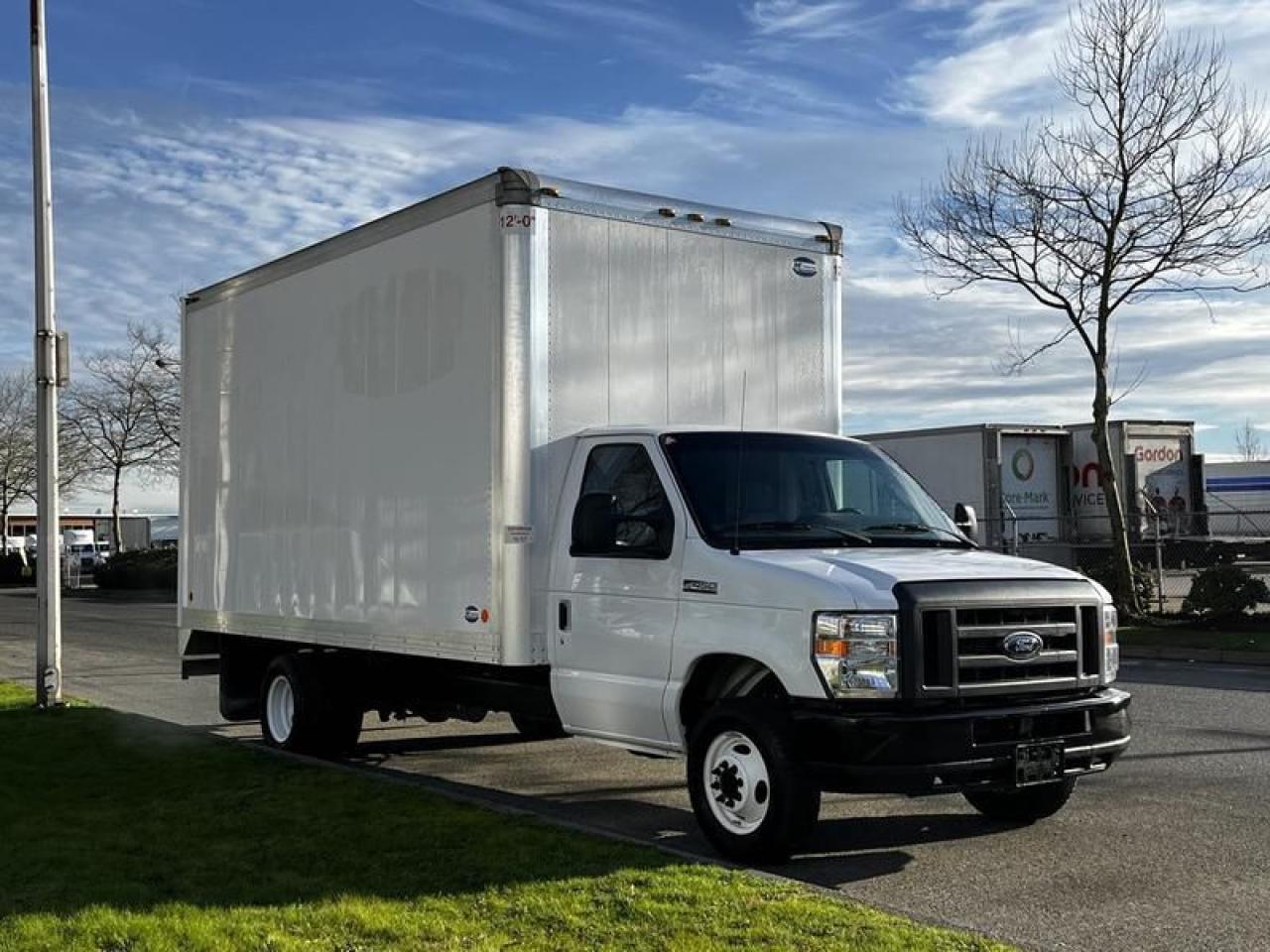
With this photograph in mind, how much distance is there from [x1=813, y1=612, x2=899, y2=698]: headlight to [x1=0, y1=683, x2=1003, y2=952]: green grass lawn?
975mm

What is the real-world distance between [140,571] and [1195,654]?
3506 centimetres

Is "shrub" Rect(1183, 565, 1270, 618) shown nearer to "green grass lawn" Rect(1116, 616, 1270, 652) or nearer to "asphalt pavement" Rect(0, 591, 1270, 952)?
"green grass lawn" Rect(1116, 616, 1270, 652)

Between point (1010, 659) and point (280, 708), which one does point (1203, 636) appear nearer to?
point (280, 708)

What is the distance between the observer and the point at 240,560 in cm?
1109

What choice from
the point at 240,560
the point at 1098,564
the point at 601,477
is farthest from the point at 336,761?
the point at 1098,564

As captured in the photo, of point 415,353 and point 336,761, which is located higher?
point 415,353

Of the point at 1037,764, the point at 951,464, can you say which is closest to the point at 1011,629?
the point at 1037,764

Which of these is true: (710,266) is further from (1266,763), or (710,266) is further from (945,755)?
(1266,763)

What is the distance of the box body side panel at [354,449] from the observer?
8367mm

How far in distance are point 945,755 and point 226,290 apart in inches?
290

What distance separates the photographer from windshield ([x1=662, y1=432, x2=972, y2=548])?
736 centimetres

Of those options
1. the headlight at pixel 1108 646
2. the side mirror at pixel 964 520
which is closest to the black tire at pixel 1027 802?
the headlight at pixel 1108 646

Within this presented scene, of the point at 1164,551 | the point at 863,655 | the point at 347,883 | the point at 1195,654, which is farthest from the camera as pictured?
the point at 1164,551

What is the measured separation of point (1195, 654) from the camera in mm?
17609
